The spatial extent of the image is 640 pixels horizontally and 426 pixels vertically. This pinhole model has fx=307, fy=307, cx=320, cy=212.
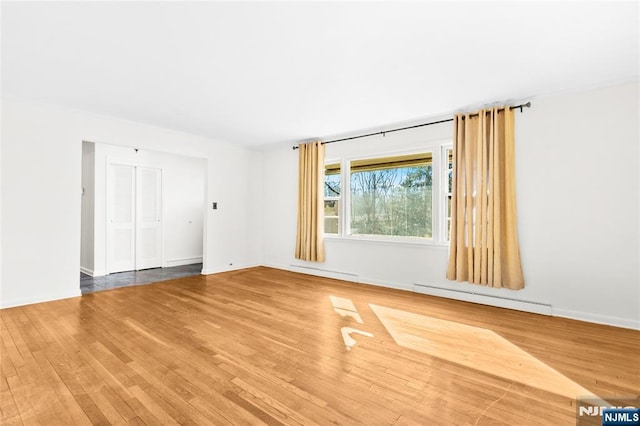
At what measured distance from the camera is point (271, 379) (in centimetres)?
213

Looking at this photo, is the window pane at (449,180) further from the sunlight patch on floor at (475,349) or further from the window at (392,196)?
the sunlight patch on floor at (475,349)

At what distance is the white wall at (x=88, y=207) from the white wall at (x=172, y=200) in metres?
0.07

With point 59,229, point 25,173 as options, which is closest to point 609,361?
point 59,229

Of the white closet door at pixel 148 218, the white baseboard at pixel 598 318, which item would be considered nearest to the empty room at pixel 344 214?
the white baseboard at pixel 598 318

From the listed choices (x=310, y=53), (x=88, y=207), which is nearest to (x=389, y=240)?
(x=310, y=53)

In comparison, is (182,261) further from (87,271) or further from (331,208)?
(331,208)

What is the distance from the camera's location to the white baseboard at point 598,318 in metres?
3.15

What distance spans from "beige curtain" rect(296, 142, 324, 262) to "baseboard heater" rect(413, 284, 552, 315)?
77.4 inches

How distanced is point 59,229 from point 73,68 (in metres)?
2.25

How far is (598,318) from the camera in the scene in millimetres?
3312

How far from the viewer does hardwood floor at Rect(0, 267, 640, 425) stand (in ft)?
5.88

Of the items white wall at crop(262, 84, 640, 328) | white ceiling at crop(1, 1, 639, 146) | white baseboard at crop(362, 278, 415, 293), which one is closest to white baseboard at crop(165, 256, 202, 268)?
white ceiling at crop(1, 1, 639, 146)

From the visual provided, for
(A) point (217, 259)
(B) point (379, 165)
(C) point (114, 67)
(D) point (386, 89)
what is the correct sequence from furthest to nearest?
(A) point (217, 259) → (B) point (379, 165) → (D) point (386, 89) → (C) point (114, 67)

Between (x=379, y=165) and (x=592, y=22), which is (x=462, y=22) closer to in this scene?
(x=592, y=22)
